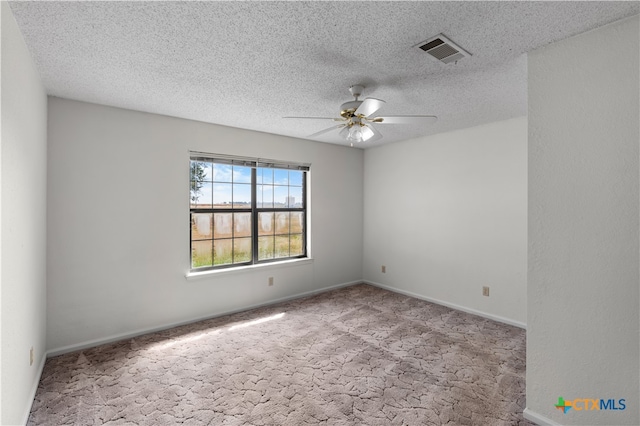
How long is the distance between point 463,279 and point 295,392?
281 centimetres

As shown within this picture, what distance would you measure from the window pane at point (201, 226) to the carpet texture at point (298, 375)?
3.46 feet

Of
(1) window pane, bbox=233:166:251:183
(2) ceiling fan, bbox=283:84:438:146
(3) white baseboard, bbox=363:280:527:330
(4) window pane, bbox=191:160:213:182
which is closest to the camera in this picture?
(2) ceiling fan, bbox=283:84:438:146

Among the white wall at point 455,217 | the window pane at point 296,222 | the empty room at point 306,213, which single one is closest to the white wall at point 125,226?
the empty room at point 306,213

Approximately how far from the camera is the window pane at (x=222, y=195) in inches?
158

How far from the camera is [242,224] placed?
427cm

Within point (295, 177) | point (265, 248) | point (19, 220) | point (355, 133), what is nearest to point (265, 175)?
point (295, 177)

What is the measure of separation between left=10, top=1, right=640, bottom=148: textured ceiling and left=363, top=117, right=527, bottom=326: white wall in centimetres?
89

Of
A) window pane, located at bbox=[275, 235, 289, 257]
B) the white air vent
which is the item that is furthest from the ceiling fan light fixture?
window pane, located at bbox=[275, 235, 289, 257]

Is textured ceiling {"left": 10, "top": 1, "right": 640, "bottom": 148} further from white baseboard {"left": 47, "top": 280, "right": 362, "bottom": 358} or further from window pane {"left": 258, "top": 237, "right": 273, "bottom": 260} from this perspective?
white baseboard {"left": 47, "top": 280, "right": 362, "bottom": 358}

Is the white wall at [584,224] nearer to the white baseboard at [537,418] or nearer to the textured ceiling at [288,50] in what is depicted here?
the white baseboard at [537,418]

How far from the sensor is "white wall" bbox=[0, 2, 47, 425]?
5.27 ft

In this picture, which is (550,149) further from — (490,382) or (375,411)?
(375,411)

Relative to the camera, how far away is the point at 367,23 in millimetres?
1751

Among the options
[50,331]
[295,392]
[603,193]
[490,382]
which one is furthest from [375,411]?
[50,331]
